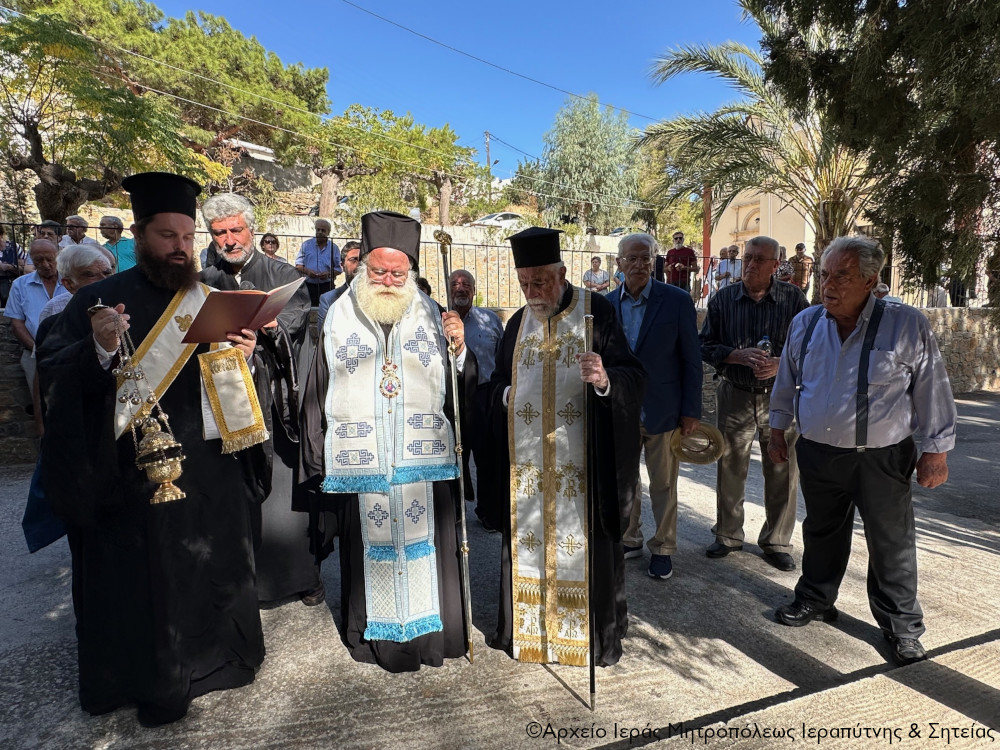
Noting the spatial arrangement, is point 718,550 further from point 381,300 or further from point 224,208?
point 224,208

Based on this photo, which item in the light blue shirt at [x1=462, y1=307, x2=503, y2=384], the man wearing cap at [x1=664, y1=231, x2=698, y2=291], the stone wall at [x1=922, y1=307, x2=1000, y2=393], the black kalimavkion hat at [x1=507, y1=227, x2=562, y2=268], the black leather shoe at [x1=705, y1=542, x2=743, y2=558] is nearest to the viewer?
the black kalimavkion hat at [x1=507, y1=227, x2=562, y2=268]

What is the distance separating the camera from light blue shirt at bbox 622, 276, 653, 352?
14.0 ft

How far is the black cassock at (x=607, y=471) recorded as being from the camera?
311 cm

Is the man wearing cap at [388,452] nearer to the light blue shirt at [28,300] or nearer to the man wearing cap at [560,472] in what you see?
the man wearing cap at [560,472]

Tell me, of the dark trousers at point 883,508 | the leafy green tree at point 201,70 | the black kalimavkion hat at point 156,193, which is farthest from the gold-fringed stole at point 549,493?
the leafy green tree at point 201,70

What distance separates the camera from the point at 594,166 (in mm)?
36281

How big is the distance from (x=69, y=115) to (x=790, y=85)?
44.0ft

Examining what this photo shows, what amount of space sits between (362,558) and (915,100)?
12.7 feet

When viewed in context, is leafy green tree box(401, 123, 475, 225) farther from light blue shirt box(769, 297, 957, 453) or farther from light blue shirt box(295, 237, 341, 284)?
light blue shirt box(769, 297, 957, 453)

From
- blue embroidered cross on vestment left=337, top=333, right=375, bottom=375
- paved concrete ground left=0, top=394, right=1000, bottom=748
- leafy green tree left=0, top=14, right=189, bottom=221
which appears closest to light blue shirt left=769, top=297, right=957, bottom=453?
paved concrete ground left=0, top=394, right=1000, bottom=748

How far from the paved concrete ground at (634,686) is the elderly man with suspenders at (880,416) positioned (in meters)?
0.38

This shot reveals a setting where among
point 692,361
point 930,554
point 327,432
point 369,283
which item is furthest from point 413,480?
point 930,554

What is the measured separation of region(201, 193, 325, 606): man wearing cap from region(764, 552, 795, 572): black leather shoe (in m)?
3.07

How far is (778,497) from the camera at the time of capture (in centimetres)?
436
